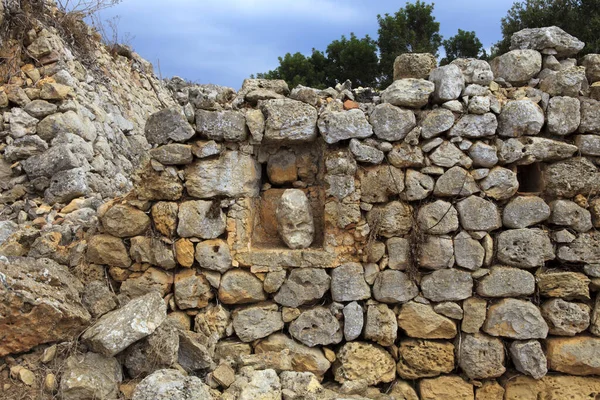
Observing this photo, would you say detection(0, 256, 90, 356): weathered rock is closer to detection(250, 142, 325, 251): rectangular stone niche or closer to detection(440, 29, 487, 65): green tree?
detection(250, 142, 325, 251): rectangular stone niche

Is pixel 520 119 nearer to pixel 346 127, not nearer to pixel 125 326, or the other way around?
pixel 346 127

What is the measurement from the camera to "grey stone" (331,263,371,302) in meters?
4.29

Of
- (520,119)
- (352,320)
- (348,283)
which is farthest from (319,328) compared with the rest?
(520,119)

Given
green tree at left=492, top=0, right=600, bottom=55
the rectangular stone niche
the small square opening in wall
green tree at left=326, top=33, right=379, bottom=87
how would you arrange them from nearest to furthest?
the small square opening in wall < the rectangular stone niche < green tree at left=492, top=0, right=600, bottom=55 < green tree at left=326, top=33, right=379, bottom=87

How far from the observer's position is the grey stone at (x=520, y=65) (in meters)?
4.45

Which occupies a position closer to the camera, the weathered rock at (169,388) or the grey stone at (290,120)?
the weathered rock at (169,388)

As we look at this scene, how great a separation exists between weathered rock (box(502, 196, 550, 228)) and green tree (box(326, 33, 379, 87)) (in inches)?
451

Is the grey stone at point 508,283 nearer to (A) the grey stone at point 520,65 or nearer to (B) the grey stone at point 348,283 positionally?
(B) the grey stone at point 348,283

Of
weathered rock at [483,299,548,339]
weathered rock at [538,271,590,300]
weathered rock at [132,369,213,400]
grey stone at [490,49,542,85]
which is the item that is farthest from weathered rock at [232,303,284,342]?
grey stone at [490,49,542,85]

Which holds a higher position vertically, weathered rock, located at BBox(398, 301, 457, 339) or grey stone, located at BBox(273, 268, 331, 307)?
grey stone, located at BBox(273, 268, 331, 307)

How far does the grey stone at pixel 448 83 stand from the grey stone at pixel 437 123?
129 mm

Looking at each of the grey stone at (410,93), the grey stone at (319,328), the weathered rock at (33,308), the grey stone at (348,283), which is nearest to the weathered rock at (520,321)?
the grey stone at (348,283)

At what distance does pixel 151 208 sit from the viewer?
14.6 feet

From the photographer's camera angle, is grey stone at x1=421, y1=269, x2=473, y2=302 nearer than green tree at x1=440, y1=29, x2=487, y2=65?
Yes
